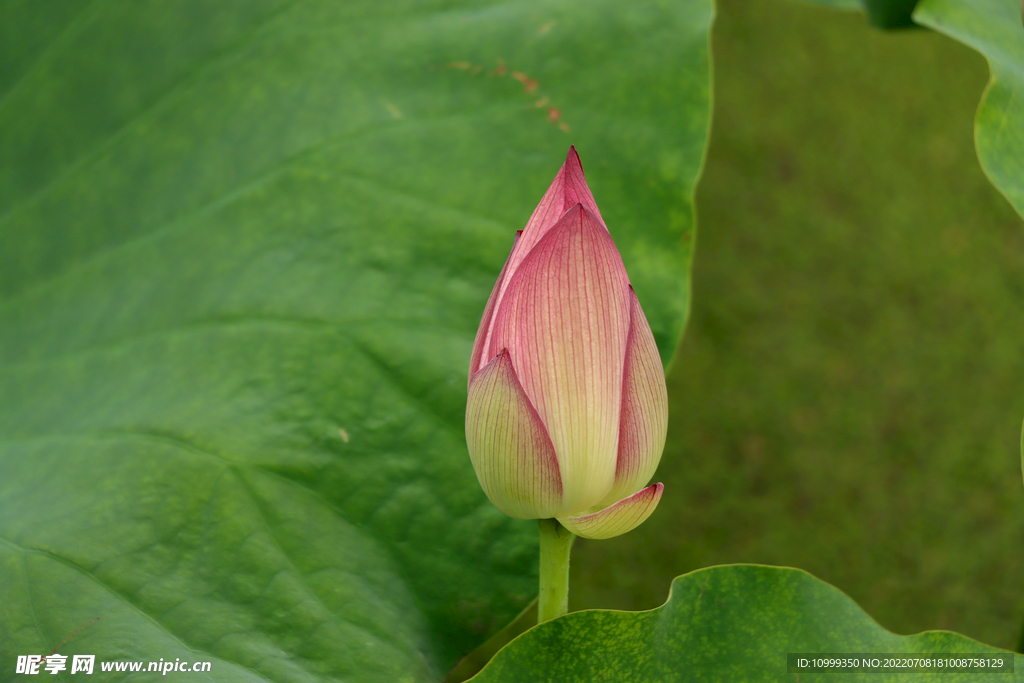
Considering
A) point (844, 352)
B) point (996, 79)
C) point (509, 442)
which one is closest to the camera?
point (509, 442)

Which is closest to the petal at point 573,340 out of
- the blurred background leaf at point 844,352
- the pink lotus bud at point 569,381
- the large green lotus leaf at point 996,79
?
the pink lotus bud at point 569,381

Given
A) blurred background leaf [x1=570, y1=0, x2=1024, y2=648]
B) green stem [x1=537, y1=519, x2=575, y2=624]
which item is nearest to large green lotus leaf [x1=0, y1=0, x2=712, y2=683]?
green stem [x1=537, y1=519, x2=575, y2=624]

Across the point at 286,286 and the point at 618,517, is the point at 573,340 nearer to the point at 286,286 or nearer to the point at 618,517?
the point at 618,517

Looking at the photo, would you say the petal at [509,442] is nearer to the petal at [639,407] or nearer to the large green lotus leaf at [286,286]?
the petal at [639,407]

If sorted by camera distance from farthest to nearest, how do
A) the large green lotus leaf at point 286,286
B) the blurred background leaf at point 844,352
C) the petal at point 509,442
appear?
the blurred background leaf at point 844,352 → the large green lotus leaf at point 286,286 → the petal at point 509,442

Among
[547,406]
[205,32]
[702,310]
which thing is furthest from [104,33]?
[702,310]

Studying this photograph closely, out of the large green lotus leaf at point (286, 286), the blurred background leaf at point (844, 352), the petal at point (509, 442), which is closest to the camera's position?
the petal at point (509, 442)

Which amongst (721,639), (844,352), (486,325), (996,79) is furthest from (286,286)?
(844,352)
